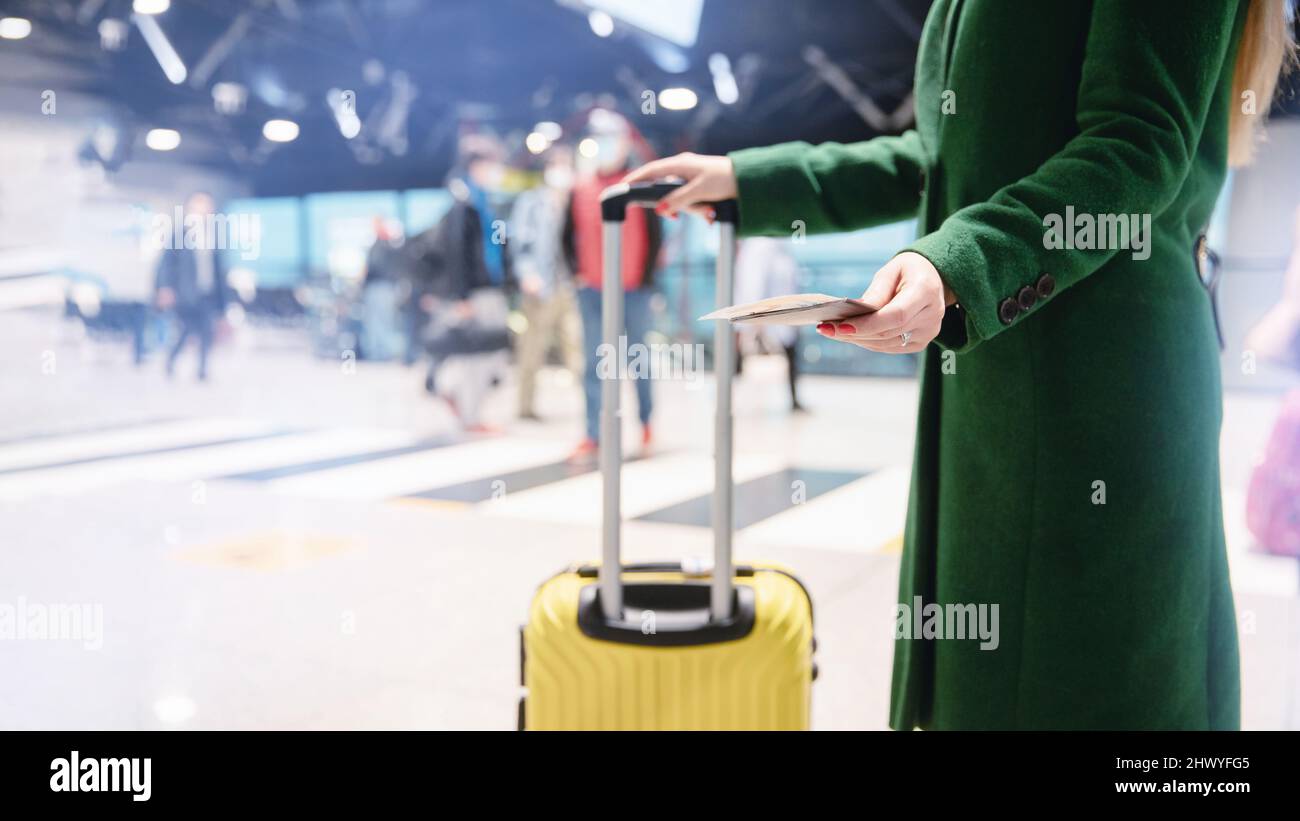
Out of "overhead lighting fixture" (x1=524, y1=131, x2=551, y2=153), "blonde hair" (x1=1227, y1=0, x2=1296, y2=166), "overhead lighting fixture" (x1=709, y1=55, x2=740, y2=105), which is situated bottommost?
"blonde hair" (x1=1227, y1=0, x2=1296, y2=166)

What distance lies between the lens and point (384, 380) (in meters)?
9.51

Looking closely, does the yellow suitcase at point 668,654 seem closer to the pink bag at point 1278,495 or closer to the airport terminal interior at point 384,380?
the airport terminal interior at point 384,380

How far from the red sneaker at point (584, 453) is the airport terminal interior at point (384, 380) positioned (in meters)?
0.03

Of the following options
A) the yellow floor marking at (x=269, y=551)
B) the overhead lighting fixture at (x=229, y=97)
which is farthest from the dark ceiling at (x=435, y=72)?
the yellow floor marking at (x=269, y=551)

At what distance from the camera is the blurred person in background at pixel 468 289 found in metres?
5.56

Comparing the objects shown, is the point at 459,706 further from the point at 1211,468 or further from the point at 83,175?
the point at 83,175

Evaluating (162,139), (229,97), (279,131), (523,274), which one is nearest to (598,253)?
(523,274)

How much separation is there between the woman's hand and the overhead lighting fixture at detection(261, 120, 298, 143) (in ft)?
47.4

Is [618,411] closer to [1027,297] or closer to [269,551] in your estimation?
[1027,297]

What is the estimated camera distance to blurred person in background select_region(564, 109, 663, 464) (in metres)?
4.67

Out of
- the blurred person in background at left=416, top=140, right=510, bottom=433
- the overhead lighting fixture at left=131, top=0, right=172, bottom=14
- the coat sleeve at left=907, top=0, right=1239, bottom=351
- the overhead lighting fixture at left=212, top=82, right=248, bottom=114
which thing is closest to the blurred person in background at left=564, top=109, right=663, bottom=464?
the blurred person in background at left=416, top=140, right=510, bottom=433

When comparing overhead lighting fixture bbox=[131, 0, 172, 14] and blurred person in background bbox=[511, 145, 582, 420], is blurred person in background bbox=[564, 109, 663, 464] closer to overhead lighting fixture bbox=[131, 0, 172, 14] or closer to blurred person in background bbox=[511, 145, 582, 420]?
blurred person in background bbox=[511, 145, 582, 420]
